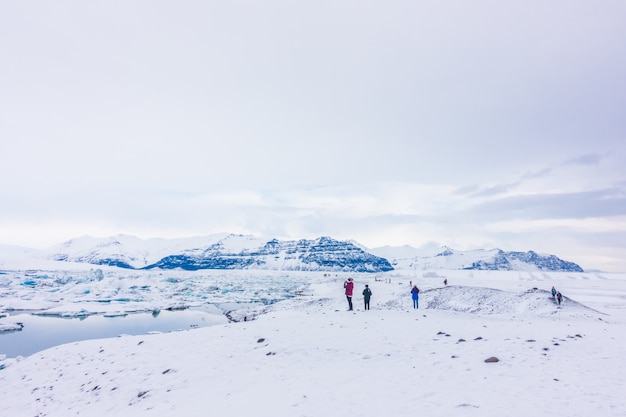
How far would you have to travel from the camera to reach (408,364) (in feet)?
44.6

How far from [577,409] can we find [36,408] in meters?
19.4

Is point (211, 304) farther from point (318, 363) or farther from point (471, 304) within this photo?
point (318, 363)

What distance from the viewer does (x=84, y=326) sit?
118ft

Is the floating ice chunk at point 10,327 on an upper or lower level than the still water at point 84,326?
upper

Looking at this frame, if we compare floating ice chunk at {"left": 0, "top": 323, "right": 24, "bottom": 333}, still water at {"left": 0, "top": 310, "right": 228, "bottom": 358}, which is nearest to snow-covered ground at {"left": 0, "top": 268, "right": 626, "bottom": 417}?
still water at {"left": 0, "top": 310, "right": 228, "bottom": 358}

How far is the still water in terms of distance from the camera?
28.4m

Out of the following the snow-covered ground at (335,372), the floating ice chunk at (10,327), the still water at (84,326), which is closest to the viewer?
the snow-covered ground at (335,372)

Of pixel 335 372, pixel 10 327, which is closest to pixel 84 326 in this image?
pixel 10 327

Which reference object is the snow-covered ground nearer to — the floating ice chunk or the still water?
the still water

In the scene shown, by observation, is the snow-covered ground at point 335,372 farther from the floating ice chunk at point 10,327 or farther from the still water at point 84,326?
the floating ice chunk at point 10,327

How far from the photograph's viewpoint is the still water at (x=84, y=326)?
93.2 ft

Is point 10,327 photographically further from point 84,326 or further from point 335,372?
point 335,372

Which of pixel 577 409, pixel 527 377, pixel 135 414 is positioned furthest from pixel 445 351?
pixel 135 414

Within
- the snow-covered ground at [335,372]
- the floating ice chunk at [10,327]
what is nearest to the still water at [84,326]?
the floating ice chunk at [10,327]
